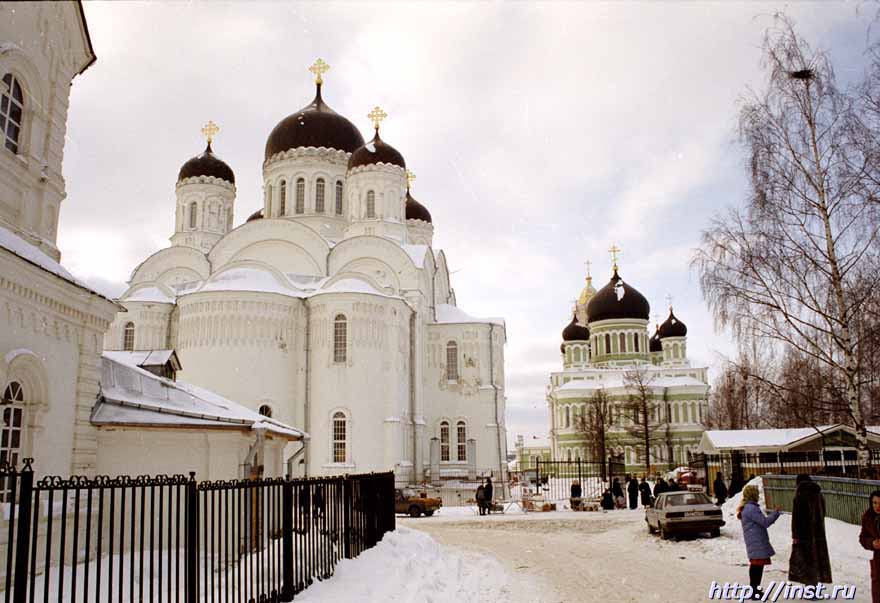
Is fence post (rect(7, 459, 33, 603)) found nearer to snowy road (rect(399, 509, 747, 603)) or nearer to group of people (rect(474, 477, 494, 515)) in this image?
snowy road (rect(399, 509, 747, 603))

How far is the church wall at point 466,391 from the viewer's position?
3497 centimetres

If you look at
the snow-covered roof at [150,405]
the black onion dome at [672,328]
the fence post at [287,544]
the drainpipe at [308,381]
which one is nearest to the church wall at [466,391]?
the drainpipe at [308,381]

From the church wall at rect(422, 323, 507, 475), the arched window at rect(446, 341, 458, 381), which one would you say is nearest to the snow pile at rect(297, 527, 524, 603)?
the church wall at rect(422, 323, 507, 475)

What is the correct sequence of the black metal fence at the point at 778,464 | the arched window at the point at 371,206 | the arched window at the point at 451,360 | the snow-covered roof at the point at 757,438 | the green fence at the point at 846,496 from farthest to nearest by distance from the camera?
1. the arched window at the point at 371,206
2. the arched window at the point at 451,360
3. the snow-covered roof at the point at 757,438
4. the black metal fence at the point at 778,464
5. the green fence at the point at 846,496

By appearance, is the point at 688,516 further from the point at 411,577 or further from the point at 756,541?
the point at 411,577

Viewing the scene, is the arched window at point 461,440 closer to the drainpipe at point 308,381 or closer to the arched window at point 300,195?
the drainpipe at point 308,381

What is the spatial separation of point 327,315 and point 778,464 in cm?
1718

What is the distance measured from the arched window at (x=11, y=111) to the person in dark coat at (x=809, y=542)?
34.5 feet

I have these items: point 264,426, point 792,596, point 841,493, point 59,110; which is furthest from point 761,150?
point 59,110

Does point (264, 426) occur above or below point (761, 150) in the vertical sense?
below

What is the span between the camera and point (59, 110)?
10648 mm

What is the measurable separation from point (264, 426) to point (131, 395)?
257cm

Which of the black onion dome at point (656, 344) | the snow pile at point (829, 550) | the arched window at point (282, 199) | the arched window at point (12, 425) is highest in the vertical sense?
the arched window at point (282, 199)

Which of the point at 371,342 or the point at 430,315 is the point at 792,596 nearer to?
the point at 371,342
